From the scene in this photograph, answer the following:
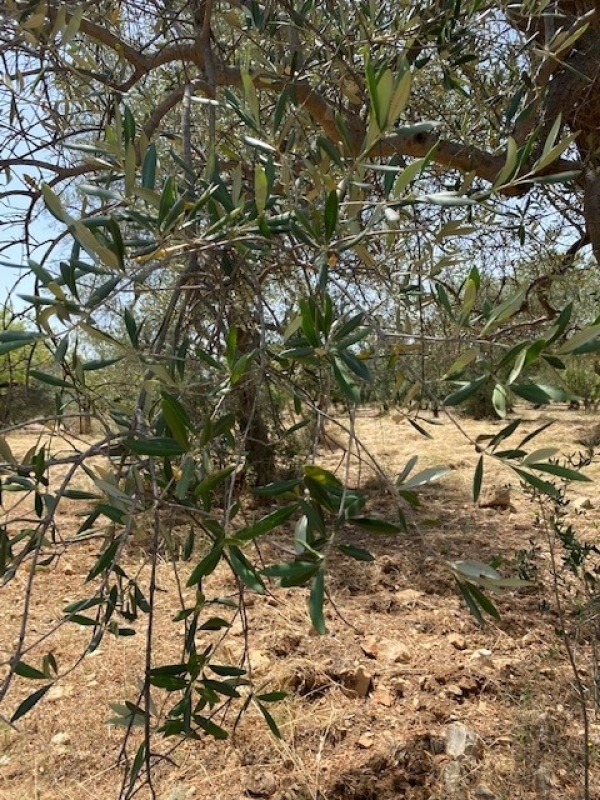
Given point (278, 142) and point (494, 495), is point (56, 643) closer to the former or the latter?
point (278, 142)

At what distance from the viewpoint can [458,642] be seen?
2723mm

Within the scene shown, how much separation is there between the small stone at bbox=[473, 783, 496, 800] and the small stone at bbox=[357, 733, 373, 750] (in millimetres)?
362

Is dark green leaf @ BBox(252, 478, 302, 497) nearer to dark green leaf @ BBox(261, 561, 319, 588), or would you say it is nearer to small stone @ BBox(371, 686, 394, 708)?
dark green leaf @ BBox(261, 561, 319, 588)

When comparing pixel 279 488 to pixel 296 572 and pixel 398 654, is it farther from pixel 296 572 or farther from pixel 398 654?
pixel 398 654

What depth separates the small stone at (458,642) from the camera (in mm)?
2707

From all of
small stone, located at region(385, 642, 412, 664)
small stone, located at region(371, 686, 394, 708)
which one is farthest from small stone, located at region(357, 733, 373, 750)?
small stone, located at region(385, 642, 412, 664)

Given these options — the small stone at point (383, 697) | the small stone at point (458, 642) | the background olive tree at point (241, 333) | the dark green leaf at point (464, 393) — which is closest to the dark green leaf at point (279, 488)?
the background olive tree at point (241, 333)

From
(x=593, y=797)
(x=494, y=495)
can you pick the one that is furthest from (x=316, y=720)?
(x=494, y=495)

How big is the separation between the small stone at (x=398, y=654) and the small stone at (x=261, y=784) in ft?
2.48

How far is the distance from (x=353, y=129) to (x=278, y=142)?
115cm

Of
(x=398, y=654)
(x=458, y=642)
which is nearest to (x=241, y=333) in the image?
(x=398, y=654)

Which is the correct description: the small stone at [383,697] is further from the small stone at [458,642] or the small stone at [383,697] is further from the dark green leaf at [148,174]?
the dark green leaf at [148,174]

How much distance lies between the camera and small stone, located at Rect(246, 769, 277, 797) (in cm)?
191

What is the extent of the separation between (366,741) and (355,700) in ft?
0.74
